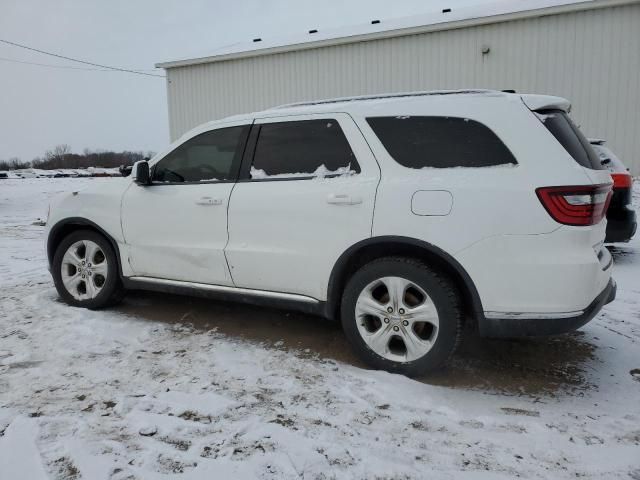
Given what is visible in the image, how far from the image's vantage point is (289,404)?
9.09 ft

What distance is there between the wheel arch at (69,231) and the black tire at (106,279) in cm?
5

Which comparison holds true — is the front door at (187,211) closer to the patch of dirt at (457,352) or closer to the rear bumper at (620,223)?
the patch of dirt at (457,352)

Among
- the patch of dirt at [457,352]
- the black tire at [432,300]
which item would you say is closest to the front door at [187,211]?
the patch of dirt at [457,352]

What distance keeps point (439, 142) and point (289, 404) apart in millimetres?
1812

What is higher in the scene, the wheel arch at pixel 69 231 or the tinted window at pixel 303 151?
the tinted window at pixel 303 151

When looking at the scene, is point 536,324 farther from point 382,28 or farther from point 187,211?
point 382,28

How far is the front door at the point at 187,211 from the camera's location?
3766mm

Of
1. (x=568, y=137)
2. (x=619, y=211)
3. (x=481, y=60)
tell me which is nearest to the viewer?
(x=568, y=137)

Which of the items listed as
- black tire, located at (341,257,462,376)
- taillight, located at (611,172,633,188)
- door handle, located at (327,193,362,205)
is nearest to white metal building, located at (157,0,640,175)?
taillight, located at (611,172,633,188)

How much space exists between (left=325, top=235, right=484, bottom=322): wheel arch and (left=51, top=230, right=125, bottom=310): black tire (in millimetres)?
2145

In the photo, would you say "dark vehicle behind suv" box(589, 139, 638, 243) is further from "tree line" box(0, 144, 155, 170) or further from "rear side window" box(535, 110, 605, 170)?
"tree line" box(0, 144, 155, 170)

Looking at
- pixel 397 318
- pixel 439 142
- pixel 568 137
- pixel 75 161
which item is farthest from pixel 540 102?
pixel 75 161

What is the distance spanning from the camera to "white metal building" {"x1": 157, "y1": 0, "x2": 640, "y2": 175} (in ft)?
38.7

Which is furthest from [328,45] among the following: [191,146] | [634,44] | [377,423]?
[377,423]
